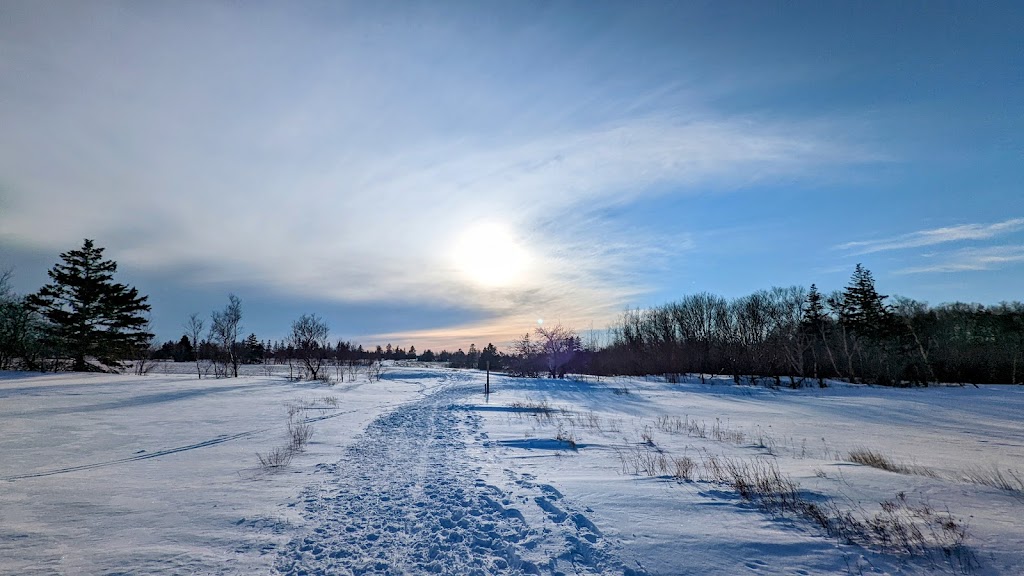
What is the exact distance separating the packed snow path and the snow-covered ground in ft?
0.10

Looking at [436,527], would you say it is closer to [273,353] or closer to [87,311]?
[87,311]

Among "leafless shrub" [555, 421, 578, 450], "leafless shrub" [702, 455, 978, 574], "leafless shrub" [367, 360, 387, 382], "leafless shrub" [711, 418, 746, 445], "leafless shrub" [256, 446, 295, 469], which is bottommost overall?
"leafless shrub" [367, 360, 387, 382]

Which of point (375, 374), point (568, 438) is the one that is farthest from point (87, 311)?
point (568, 438)

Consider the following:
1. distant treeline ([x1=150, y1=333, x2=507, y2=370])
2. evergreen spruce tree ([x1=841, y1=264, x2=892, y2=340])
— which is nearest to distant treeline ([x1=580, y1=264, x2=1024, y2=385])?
evergreen spruce tree ([x1=841, y1=264, x2=892, y2=340])

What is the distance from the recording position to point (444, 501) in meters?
6.69

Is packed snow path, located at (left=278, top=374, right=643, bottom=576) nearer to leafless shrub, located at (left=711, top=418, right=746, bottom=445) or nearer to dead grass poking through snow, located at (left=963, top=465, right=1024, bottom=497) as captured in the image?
dead grass poking through snow, located at (left=963, top=465, right=1024, bottom=497)

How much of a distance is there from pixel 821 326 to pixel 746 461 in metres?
57.9

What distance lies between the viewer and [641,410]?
84.6ft

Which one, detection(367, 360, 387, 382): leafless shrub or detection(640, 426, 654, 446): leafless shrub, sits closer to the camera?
detection(640, 426, 654, 446): leafless shrub

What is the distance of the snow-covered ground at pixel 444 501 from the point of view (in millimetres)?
4484

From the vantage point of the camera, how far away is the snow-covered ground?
14.7 feet

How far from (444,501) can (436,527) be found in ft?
3.62

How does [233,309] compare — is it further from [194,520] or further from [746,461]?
[746,461]

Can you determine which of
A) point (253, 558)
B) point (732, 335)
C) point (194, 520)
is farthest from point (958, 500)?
point (732, 335)
